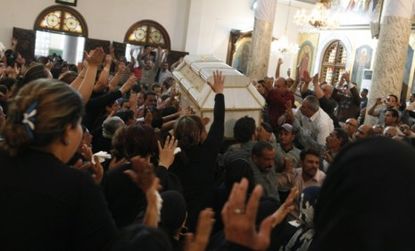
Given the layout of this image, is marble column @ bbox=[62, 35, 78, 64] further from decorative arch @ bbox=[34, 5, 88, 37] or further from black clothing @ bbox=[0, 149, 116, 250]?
black clothing @ bbox=[0, 149, 116, 250]

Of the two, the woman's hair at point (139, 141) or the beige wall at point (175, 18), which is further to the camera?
the beige wall at point (175, 18)

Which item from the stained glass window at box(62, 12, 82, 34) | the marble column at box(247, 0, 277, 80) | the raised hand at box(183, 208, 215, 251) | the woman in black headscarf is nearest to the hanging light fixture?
the marble column at box(247, 0, 277, 80)

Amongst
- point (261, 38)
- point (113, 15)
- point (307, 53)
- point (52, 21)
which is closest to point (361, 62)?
point (307, 53)

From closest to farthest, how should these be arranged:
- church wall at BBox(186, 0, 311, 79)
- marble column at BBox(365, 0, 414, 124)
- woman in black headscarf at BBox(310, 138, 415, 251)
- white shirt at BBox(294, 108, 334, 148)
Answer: woman in black headscarf at BBox(310, 138, 415, 251)
white shirt at BBox(294, 108, 334, 148)
marble column at BBox(365, 0, 414, 124)
church wall at BBox(186, 0, 311, 79)

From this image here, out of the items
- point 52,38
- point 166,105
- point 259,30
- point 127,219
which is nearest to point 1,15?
point 52,38

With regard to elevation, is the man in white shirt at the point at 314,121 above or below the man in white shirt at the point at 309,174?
above

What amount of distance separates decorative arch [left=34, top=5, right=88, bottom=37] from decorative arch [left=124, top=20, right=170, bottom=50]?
53.4 inches

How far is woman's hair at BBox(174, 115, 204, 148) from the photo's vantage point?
3182 millimetres

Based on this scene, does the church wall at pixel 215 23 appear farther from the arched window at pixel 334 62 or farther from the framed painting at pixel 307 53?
the arched window at pixel 334 62

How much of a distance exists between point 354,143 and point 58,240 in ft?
2.83

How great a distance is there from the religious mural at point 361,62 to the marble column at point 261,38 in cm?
495

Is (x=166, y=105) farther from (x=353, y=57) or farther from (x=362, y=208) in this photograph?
(x=353, y=57)

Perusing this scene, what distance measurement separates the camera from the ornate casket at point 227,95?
5.23 metres

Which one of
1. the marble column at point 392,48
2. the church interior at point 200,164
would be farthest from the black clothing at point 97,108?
the marble column at point 392,48
